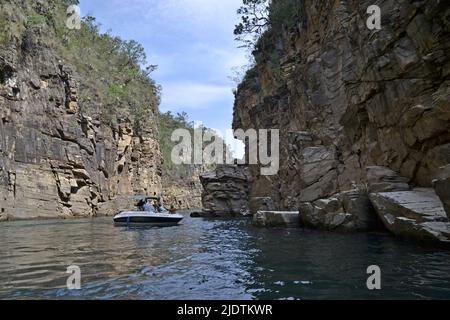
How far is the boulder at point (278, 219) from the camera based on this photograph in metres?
20.7

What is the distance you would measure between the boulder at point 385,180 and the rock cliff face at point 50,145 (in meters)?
27.5

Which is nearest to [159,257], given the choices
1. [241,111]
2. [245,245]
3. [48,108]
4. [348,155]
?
[245,245]

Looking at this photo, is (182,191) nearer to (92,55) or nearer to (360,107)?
(92,55)

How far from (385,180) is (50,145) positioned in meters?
31.7

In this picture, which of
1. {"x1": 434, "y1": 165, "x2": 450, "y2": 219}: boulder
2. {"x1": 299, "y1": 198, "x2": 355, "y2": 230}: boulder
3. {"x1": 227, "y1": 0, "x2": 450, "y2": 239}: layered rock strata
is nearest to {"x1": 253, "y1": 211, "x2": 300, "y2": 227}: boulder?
{"x1": 299, "y1": 198, "x2": 355, "y2": 230}: boulder

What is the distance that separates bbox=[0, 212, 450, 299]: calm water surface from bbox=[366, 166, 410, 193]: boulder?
2.15m

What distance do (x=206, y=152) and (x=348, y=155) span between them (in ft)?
282

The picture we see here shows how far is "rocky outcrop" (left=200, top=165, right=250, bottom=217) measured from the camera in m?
39.3

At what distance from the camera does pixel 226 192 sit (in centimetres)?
3981

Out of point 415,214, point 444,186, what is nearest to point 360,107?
point 415,214
